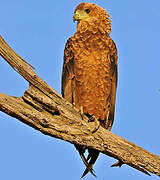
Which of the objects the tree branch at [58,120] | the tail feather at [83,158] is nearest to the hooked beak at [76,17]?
the tree branch at [58,120]

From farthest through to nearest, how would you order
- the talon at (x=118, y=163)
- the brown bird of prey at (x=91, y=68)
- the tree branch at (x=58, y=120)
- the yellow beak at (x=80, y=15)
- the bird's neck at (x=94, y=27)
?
the yellow beak at (x=80, y=15) → the bird's neck at (x=94, y=27) → the brown bird of prey at (x=91, y=68) → the talon at (x=118, y=163) → the tree branch at (x=58, y=120)

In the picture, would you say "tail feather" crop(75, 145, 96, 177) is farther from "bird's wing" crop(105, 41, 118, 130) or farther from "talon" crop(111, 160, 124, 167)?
"bird's wing" crop(105, 41, 118, 130)

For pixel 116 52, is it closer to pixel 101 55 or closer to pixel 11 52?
pixel 101 55

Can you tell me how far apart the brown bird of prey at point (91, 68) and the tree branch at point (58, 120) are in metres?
0.53

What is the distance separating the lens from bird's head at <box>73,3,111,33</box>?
16.8 feet

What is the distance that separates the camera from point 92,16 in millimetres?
5148

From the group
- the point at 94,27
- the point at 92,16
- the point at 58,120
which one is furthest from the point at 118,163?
the point at 92,16

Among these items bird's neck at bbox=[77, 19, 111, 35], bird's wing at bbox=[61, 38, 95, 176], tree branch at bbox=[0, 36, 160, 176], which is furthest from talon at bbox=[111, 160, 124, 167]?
bird's neck at bbox=[77, 19, 111, 35]

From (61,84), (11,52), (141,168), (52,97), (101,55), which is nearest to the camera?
(11,52)

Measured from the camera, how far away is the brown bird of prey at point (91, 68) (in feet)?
15.9

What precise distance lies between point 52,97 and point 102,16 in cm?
178

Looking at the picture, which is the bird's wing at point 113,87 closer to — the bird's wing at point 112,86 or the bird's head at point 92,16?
the bird's wing at point 112,86

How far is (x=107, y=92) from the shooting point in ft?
16.5

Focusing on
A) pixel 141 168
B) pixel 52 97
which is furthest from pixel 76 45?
pixel 141 168
